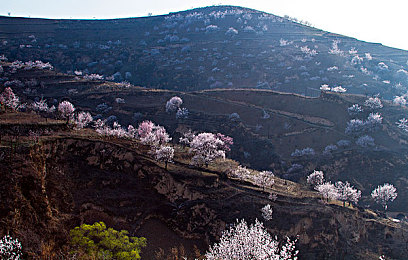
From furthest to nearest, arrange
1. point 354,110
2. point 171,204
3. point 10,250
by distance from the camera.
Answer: point 354,110
point 171,204
point 10,250

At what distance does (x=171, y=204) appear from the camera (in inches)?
1903

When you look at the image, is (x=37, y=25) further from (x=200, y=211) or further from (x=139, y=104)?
(x=200, y=211)

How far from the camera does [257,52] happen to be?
164500 millimetres

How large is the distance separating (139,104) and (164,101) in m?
7.92

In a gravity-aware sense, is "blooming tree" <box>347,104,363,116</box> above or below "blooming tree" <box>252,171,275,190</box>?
above

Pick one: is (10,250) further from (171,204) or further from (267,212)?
(267,212)

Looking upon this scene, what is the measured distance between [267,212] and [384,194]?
31.5 meters

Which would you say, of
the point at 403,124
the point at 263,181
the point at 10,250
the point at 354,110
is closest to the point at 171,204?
the point at 263,181

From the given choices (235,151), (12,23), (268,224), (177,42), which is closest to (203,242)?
(268,224)

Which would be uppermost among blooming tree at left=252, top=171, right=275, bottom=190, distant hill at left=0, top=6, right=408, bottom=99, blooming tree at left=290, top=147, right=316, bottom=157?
distant hill at left=0, top=6, right=408, bottom=99

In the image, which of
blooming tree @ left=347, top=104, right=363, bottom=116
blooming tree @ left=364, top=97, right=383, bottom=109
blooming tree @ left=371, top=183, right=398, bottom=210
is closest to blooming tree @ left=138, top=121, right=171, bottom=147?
blooming tree @ left=371, top=183, right=398, bottom=210

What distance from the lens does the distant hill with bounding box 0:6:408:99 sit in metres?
143

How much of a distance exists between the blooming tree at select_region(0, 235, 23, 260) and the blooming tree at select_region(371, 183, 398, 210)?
63.4 metres

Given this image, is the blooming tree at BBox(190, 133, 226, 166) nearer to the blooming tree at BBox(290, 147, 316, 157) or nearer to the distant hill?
the blooming tree at BBox(290, 147, 316, 157)
